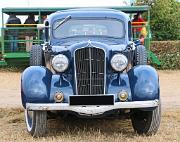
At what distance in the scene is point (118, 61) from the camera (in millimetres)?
7934

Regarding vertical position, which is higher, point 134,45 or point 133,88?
point 134,45

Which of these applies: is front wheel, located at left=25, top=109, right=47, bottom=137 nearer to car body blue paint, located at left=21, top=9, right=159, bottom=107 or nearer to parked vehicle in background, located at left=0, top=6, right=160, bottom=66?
car body blue paint, located at left=21, top=9, right=159, bottom=107

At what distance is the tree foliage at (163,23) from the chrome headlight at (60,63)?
2010 centimetres

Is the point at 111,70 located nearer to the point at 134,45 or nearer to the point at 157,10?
the point at 134,45

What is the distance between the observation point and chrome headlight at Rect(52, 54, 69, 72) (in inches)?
310

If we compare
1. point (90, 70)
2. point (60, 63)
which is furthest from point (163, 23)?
point (90, 70)

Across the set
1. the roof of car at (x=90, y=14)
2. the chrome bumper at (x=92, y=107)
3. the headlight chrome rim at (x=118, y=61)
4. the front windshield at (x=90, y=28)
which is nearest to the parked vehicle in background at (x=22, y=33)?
the roof of car at (x=90, y=14)

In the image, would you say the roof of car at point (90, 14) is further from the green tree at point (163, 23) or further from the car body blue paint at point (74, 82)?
the green tree at point (163, 23)

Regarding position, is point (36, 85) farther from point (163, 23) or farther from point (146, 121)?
point (163, 23)

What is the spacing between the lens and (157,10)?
2817 cm

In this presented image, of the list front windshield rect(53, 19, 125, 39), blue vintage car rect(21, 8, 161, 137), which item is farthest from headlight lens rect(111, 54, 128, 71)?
front windshield rect(53, 19, 125, 39)

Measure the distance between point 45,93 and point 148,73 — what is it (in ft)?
5.09

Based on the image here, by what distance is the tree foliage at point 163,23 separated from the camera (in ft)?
91.5

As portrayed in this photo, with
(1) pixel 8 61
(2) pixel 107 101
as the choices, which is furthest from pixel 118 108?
(1) pixel 8 61
